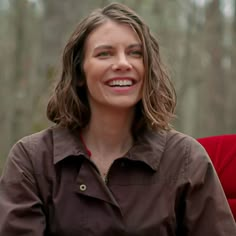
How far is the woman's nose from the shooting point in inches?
116

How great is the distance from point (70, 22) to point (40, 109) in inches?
38.5

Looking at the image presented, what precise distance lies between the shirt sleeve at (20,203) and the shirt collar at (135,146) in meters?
0.15

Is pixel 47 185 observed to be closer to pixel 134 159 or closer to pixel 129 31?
pixel 134 159

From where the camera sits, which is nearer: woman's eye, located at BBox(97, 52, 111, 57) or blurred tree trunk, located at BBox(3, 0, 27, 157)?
woman's eye, located at BBox(97, 52, 111, 57)

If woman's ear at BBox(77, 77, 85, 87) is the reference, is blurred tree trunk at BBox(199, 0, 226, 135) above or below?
below

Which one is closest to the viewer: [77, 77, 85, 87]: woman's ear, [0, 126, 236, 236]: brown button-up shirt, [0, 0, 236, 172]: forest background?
[0, 126, 236, 236]: brown button-up shirt

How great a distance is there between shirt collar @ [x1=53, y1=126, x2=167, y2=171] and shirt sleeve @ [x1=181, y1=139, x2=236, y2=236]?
0.17 meters

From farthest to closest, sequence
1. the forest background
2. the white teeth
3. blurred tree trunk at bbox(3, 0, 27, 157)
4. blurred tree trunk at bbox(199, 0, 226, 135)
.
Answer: blurred tree trunk at bbox(199, 0, 226, 135), blurred tree trunk at bbox(3, 0, 27, 157), the forest background, the white teeth

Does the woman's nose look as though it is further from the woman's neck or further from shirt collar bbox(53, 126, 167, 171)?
shirt collar bbox(53, 126, 167, 171)

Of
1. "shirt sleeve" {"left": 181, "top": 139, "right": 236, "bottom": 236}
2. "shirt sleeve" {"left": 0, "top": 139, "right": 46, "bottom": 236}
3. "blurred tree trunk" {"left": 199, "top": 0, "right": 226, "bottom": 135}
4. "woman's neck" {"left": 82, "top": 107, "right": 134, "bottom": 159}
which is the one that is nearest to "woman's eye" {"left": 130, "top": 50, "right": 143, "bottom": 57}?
"woman's neck" {"left": 82, "top": 107, "right": 134, "bottom": 159}

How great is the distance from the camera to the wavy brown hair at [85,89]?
3.04 metres

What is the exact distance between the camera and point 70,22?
23.0 feet

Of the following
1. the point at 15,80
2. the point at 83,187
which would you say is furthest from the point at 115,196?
the point at 15,80

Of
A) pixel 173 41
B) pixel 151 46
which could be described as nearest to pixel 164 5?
pixel 173 41
